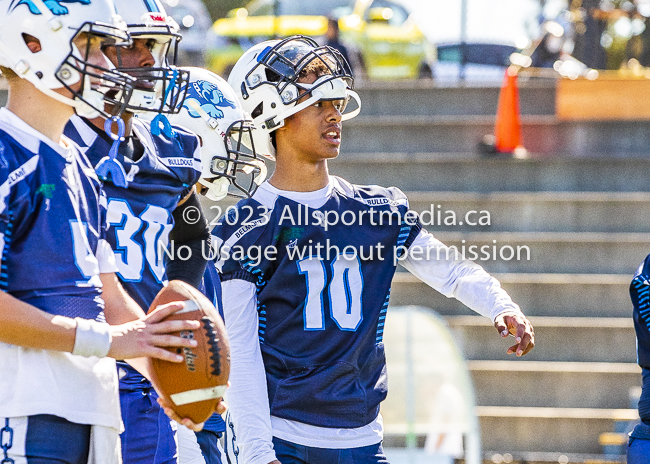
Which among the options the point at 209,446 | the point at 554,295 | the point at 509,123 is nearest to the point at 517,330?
the point at 209,446

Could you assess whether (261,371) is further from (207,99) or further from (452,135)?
(452,135)

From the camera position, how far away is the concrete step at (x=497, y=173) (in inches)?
323

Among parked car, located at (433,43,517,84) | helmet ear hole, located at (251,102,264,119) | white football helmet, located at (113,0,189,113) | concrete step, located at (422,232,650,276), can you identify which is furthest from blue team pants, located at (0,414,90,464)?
parked car, located at (433,43,517,84)

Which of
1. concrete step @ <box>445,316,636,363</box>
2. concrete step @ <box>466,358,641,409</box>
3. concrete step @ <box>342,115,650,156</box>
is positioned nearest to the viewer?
concrete step @ <box>466,358,641,409</box>

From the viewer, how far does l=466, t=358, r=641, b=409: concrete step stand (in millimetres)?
6805

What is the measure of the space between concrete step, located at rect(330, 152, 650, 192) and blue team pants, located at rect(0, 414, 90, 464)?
6.34 meters

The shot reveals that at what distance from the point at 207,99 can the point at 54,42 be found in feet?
4.76

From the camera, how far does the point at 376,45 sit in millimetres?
11461

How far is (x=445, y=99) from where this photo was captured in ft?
30.4

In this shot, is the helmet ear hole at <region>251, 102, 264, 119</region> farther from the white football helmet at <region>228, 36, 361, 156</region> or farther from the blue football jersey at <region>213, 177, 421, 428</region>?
the blue football jersey at <region>213, 177, 421, 428</region>

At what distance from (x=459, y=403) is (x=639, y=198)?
9.88ft

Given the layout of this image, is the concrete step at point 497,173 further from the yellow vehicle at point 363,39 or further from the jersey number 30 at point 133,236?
the jersey number 30 at point 133,236

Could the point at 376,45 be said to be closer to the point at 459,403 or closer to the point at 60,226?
the point at 459,403

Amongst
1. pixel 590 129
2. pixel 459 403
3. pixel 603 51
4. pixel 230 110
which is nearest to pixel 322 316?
pixel 230 110
